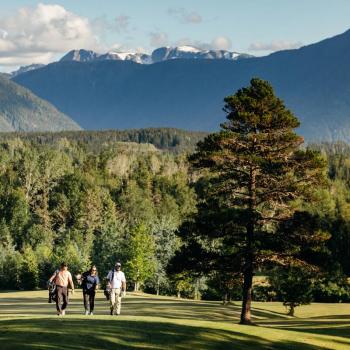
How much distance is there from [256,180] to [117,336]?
17.1 metres

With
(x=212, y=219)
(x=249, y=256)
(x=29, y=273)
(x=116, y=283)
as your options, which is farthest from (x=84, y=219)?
(x=116, y=283)

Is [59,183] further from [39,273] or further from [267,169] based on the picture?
[267,169]

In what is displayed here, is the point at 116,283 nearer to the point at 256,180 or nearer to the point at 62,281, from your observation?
the point at 62,281

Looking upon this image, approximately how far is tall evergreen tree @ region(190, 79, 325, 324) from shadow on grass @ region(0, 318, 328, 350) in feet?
34.0

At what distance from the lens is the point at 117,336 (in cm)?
2430

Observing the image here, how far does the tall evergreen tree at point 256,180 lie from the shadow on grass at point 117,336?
1037 centimetres

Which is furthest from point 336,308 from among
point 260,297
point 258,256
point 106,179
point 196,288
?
point 106,179

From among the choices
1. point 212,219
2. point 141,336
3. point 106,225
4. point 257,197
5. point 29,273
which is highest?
point 106,225

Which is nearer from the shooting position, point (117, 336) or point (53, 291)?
point (117, 336)

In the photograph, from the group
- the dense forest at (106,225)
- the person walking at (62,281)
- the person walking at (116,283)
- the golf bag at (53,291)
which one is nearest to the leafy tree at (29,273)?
the dense forest at (106,225)

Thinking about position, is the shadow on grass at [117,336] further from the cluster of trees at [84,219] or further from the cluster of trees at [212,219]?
the cluster of trees at [84,219]

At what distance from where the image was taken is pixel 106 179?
183500mm

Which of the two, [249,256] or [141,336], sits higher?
[249,256]

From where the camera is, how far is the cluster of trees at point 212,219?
38.2 m
